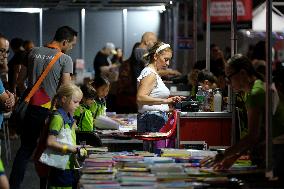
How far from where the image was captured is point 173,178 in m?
7.02

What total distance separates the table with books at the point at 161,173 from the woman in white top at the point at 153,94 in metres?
2.22

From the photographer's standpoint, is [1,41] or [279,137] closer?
[279,137]

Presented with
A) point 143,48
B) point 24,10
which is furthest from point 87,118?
point 24,10

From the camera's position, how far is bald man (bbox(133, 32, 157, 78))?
14738 millimetres

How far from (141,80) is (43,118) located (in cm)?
125

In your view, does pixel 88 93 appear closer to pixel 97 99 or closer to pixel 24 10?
pixel 97 99

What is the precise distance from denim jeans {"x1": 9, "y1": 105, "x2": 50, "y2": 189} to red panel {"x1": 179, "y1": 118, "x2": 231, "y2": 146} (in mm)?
1722

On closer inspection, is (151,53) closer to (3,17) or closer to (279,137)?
(279,137)

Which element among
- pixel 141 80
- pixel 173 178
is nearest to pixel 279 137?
pixel 173 178

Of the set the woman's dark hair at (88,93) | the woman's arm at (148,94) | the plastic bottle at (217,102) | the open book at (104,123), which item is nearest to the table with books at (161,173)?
the plastic bottle at (217,102)

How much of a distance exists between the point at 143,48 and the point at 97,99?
2.94m

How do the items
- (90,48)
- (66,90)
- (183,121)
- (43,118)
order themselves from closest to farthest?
1. (66,90)
2. (183,121)
3. (43,118)
4. (90,48)

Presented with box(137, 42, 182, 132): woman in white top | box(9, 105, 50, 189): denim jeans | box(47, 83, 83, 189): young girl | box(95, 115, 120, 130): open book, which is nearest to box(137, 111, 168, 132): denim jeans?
box(137, 42, 182, 132): woman in white top

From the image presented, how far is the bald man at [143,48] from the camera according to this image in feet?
48.4
